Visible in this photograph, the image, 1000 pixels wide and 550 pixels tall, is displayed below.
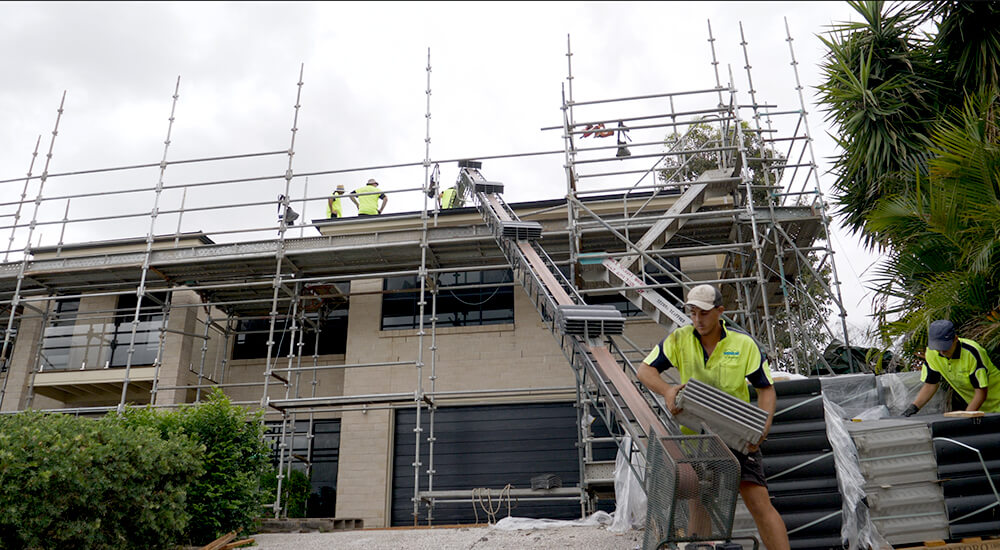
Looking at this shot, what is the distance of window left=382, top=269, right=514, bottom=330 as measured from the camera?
13.4m

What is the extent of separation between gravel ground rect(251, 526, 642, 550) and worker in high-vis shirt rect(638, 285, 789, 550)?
6.40 ft

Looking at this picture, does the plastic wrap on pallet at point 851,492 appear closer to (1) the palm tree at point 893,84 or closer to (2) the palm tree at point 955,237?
(2) the palm tree at point 955,237

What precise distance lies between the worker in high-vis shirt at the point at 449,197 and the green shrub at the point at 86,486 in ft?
27.3

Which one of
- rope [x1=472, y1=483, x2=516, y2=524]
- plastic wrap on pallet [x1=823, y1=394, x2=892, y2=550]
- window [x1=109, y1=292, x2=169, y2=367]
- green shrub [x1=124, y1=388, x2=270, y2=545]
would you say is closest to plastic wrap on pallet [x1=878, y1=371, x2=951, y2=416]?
plastic wrap on pallet [x1=823, y1=394, x2=892, y2=550]

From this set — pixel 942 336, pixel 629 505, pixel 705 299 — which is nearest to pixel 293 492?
pixel 629 505

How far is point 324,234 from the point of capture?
13969 mm

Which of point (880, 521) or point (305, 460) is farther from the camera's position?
point (305, 460)

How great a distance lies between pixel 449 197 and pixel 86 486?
9.54m

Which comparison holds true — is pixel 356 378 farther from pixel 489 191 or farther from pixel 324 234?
pixel 489 191

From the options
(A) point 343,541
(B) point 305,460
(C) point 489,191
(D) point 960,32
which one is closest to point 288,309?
(B) point 305,460

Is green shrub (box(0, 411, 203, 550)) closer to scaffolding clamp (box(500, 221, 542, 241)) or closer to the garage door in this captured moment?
scaffolding clamp (box(500, 221, 542, 241))

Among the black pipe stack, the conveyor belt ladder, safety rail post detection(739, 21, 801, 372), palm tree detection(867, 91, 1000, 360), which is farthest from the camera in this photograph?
safety rail post detection(739, 21, 801, 372)

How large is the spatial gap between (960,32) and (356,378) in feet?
34.3

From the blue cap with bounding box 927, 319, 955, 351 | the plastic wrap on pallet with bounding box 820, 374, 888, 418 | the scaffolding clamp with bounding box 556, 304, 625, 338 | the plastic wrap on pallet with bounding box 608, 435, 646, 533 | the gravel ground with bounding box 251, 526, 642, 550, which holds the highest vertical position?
the scaffolding clamp with bounding box 556, 304, 625, 338
